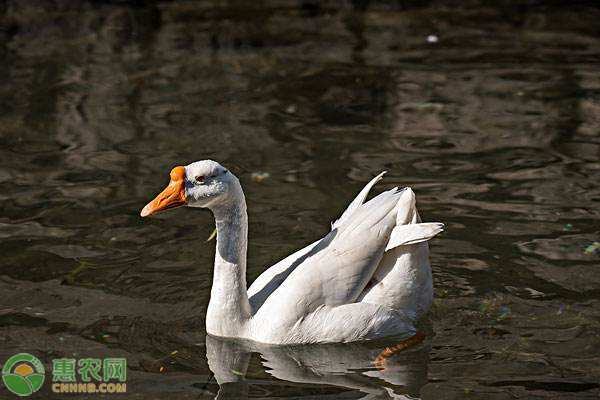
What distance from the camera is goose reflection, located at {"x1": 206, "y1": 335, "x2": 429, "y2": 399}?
619cm

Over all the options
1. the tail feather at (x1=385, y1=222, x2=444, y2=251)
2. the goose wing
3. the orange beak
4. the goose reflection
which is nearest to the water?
the goose reflection

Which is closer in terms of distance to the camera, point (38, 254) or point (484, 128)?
point (38, 254)

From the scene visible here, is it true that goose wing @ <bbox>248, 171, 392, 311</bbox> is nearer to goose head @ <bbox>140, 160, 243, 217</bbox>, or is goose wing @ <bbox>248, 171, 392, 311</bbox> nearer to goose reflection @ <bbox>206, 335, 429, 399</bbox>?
goose reflection @ <bbox>206, 335, 429, 399</bbox>

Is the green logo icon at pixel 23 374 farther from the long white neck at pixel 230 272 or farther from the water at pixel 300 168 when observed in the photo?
the long white neck at pixel 230 272

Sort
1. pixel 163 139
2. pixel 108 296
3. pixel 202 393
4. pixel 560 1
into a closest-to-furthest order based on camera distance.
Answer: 1. pixel 202 393
2. pixel 108 296
3. pixel 163 139
4. pixel 560 1

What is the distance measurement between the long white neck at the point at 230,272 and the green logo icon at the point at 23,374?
45.0 inches

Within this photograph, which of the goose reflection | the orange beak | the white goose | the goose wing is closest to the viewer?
the goose reflection

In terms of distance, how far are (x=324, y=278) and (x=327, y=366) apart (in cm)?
57

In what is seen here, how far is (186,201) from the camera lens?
6.40 m

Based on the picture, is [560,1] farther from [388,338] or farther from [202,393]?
[202,393]

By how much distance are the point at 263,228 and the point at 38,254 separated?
1790mm

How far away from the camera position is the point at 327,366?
6461 mm

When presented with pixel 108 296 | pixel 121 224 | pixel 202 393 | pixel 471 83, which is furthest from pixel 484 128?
pixel 202 393

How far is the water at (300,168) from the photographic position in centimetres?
655
